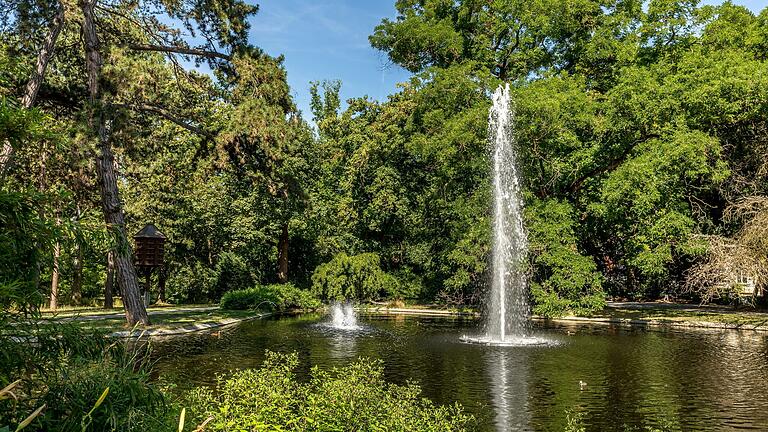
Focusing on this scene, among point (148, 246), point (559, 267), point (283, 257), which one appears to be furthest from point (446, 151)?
point (283, 257)

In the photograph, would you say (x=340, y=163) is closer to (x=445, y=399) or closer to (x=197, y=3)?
(x=197, y=3)

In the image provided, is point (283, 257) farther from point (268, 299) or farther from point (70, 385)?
point (70, 385)

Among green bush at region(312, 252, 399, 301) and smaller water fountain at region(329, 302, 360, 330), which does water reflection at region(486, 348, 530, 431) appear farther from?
green bush at region(312, 252, 399, 301)

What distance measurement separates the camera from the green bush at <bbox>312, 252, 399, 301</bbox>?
32094 mm

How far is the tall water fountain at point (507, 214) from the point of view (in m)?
25.7

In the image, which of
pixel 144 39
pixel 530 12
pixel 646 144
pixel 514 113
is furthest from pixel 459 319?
pixel 144 39

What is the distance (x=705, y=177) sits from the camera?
92.5 ft

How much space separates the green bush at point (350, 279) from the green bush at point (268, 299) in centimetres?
89

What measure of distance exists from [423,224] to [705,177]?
630 inches

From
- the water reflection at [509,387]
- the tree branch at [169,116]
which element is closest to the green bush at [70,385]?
the water reflection at [509,387]

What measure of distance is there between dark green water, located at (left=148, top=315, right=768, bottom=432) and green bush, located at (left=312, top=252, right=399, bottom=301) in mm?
9121

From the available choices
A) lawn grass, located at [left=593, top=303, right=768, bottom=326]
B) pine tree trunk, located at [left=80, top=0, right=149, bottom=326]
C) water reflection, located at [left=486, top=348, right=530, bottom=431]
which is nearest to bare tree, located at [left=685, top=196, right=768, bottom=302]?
lawn grass, located at [left=593, top=303, right=768, bottom=326]

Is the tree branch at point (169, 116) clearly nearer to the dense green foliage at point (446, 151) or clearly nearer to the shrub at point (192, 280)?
the dense green foliage at point (446, 151)

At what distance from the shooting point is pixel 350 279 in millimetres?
32438
